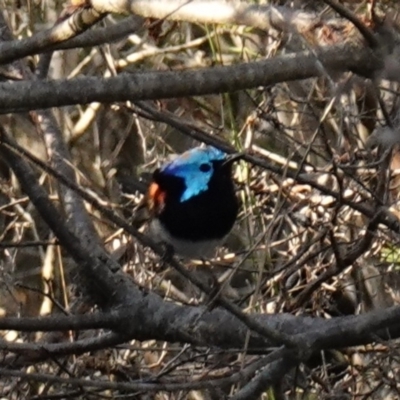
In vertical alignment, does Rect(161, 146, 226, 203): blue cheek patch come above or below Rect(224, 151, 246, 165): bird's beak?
below

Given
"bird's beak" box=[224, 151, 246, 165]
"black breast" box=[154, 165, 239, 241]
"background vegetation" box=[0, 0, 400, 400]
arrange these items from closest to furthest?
"background vegetation" box=[0, 0, 400, 400] → "bird's beak" box=[224, 151, 246, 165] → "black breast" box=[154, 165, 239, 241]

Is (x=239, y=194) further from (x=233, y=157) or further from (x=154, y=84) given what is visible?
(x=154, y=84)

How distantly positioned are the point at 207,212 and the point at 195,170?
0.54 ft

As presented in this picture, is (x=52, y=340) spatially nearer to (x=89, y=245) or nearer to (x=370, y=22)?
(x=89, y=245)

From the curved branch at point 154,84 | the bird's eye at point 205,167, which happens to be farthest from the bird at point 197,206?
the curved branch at point 154,84

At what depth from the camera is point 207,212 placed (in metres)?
3.69

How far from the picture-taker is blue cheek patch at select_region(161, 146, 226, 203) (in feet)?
12.2

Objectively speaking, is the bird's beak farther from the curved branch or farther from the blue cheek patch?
the curved branch

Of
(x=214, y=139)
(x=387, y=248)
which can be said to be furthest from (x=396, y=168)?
(x=214, y=139)

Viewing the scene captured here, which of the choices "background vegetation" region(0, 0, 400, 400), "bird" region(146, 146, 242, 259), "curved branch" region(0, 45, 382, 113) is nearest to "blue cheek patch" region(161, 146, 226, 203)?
"bird" region(146, 146, 242, 259)

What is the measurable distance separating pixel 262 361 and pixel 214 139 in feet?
3.06

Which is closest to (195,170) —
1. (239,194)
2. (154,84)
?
(239,194)

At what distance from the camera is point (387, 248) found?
4.06 meters

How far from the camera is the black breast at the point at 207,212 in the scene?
12.1ft
